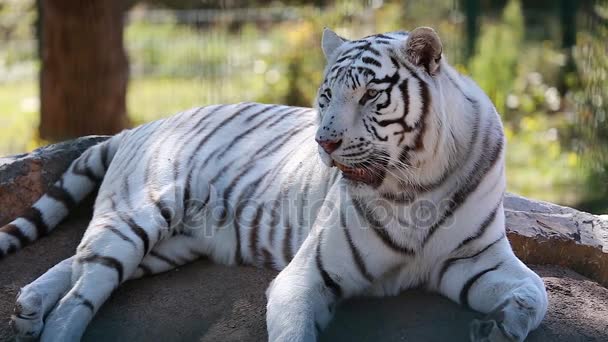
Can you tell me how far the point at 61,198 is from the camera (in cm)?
358

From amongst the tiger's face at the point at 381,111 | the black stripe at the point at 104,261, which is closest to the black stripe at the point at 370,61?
the tiger's face at the point at 381,111

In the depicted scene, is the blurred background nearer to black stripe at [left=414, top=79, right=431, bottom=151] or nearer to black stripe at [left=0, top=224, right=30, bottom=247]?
black stripe at [left=414, top=79, right=431, bottom=151]

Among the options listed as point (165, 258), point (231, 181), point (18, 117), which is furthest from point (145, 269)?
point (18, 117)

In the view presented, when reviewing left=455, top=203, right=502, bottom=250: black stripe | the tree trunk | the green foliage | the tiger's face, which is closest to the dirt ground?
left=455, top=203, right=502, bottom=250: black stripe

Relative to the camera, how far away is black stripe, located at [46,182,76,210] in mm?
3582

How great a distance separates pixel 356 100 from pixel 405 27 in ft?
17.5

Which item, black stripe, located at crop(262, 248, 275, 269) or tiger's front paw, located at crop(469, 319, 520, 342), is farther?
black stripe, located at crop(262, 248, 275, 269)

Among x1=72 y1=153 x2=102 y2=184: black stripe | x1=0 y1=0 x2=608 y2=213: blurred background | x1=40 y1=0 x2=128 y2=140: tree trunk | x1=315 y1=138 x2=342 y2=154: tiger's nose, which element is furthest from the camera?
x1=40 y1=0 x2=128 y2=140: tree trunk

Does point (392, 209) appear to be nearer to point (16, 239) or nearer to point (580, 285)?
point (580, 285)

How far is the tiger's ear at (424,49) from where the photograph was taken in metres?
2.48

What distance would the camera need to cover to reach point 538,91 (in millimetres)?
7418

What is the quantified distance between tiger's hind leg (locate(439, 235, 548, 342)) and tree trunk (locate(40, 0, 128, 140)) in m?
4.11

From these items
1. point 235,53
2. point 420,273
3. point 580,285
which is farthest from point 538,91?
point 420,273

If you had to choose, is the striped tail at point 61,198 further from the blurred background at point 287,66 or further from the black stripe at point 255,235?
the blurred background at point 287,66
